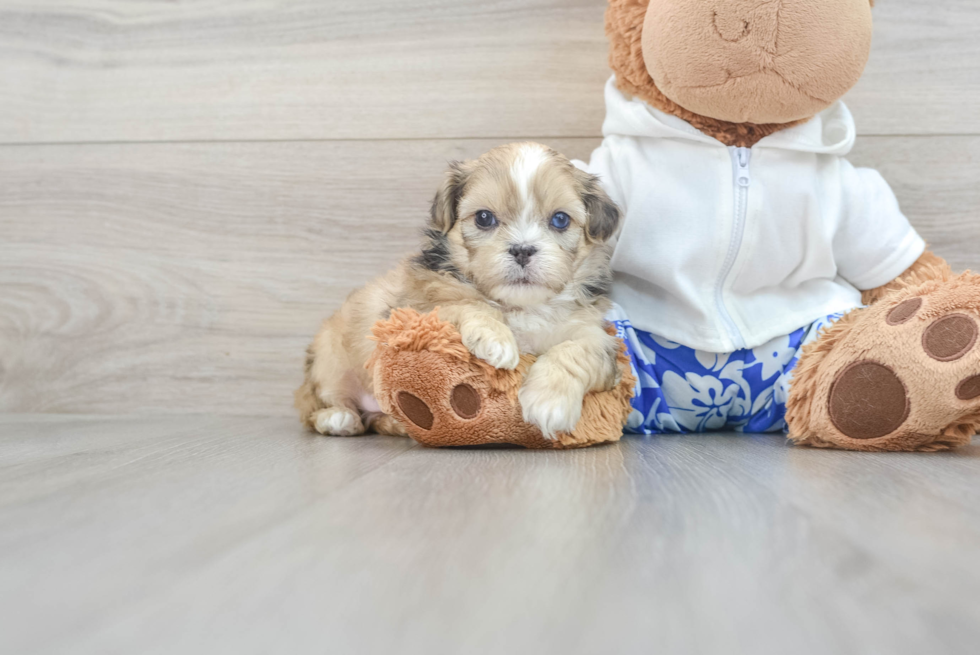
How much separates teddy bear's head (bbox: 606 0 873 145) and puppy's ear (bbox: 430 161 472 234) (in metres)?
0.41

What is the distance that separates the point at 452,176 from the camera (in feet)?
4.50

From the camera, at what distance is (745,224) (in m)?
1.45

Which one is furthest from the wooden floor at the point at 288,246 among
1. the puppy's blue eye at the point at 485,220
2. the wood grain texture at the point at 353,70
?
the puppy's blue eye at the point at 485,220

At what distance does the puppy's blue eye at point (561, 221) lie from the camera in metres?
1.31

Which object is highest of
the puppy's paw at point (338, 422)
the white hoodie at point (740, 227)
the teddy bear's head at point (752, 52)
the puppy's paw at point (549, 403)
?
the teddy bear's head at point (752, 52)

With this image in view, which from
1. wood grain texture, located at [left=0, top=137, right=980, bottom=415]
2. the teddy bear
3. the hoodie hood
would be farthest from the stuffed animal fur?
wood grain texture, located at [left=0, top=137, right=980, bottom=415]

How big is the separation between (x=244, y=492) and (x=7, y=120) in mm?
1610

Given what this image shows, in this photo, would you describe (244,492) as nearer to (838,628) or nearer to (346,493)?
(346,493)

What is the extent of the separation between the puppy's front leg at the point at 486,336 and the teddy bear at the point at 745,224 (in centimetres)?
11

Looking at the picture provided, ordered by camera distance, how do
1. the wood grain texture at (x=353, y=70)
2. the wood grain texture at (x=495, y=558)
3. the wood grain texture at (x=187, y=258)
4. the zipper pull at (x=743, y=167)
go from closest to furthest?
1. the wood grain texture at (x=495, y=558)
2. the zipper pull at (x=743, y=167)
3. the wood grain texture at (x=353, y=70)
4. the wood grain texture at (x=187, y=258)

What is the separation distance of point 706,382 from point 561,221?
0.46 metres

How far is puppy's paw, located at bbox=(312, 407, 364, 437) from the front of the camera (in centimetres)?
156

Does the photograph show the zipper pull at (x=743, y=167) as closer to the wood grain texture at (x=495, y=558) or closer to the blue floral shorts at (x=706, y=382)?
the blue floral shorts at (x=706, y=382)

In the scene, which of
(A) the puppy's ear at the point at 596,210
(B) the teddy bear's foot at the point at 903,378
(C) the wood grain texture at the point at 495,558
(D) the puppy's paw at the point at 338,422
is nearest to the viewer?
(C) the wood grain texture at the point at 495,558
